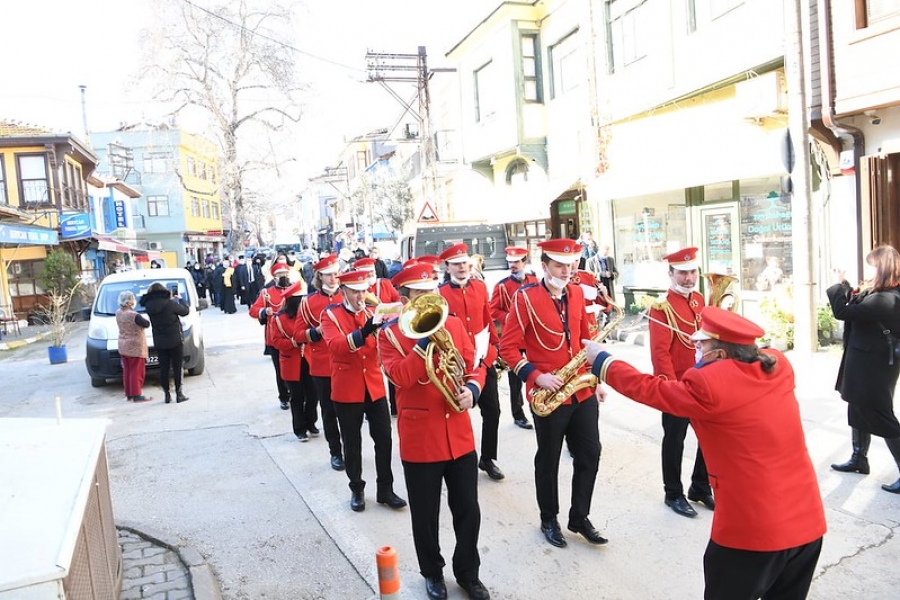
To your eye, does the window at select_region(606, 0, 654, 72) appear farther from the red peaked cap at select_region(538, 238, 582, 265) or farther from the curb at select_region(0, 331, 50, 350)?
the curb at select_region(0, 331, 50, 350)

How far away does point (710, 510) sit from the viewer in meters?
5.22

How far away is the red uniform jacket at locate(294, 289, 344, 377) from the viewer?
6.38m

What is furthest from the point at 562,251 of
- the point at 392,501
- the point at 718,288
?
the point at 392,501

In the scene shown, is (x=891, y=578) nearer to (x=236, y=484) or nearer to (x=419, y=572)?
(x=419, y=572)

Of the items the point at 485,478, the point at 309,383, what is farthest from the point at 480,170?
the point at 485,478

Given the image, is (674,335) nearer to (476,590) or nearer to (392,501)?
(476,590)

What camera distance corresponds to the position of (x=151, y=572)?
4551mm

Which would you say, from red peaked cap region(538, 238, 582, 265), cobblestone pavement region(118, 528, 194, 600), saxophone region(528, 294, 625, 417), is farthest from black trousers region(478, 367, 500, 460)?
cobblestone pavement region(118, 528, 194, 600)

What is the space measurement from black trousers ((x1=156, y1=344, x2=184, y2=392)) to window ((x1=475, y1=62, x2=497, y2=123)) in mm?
12514

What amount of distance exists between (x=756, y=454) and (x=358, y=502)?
360 centimetres

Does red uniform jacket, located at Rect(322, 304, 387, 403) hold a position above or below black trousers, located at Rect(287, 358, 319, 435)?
above

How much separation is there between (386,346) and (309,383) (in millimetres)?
3758

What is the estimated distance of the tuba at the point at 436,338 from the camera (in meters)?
3.83

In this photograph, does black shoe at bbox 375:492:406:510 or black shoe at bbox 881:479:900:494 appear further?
black shoe at bbox 375:492:406:510
